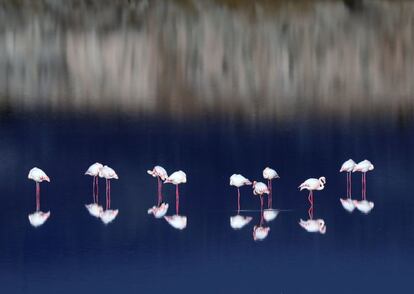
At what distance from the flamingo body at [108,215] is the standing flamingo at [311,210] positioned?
2.18 meters

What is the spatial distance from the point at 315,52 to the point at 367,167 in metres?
18.0

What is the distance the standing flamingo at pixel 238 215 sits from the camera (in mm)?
16688

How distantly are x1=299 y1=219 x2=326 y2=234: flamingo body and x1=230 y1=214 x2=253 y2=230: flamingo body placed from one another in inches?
24.7

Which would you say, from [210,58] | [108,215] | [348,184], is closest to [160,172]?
[108,215]

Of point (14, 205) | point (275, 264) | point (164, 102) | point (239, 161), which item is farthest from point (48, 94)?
point (275, 264)

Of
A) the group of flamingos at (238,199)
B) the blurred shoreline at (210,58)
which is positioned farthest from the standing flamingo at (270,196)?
the blurred shoreline at (210,58)

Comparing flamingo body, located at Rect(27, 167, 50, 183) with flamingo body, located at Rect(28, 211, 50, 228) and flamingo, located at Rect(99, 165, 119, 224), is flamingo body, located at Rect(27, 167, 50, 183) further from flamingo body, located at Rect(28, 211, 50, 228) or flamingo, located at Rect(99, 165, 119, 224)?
flamingo body, located at Rect(28, 211, 50, 228)

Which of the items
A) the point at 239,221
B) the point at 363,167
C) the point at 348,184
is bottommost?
the point at 239,221

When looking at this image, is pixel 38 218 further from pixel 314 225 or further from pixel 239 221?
pixel 314 225

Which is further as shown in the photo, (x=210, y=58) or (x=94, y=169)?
(x=210, y=58)

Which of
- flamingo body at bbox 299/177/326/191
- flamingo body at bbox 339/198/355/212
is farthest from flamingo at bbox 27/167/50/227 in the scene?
flamingo body at bbox 339/198/355/212

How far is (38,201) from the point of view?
1769 centimetres

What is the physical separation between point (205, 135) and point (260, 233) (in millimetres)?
6597

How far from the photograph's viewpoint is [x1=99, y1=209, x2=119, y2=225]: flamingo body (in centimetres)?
1690
